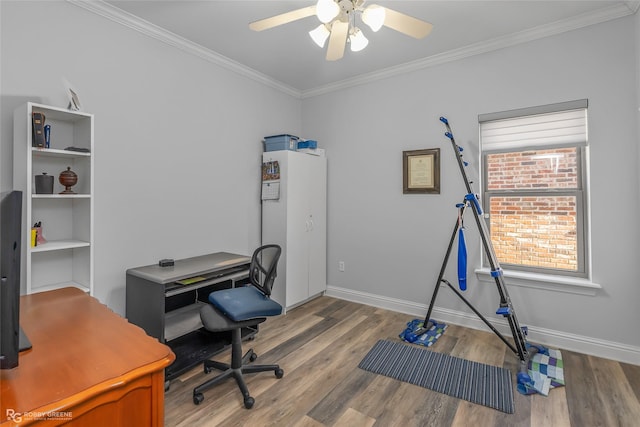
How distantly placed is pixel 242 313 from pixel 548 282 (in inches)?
100

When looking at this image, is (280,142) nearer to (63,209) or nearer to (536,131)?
(63,209)

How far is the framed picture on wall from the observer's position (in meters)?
3.24

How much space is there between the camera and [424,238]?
334 cm

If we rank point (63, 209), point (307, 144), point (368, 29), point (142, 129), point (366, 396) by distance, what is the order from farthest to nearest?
point (307, 144), point (368, 29), point (142, 129), point (63, 209), point (366, 396)

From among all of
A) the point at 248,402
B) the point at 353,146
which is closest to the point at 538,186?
the point at 353,146

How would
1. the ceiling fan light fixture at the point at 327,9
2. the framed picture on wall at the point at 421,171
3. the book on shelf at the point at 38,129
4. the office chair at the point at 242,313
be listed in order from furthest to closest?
1. the framed picture on wall at the point at 421,171
2. the office chair at the point at 242,313
3. the book on shelf at the point at 38,129
4. the ceiling fan light fixture at the point at 327,9

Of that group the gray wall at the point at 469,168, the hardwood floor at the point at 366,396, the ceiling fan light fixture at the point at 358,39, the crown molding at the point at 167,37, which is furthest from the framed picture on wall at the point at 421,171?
the crown molding at the point at 167,37

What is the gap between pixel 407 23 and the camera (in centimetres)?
180

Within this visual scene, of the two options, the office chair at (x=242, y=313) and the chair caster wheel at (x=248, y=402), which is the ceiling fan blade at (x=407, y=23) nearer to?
the office chair at (x=242, y=313)

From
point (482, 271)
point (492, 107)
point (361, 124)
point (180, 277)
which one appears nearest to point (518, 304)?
point (482, 271)

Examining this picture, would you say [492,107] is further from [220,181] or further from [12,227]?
[12,227]

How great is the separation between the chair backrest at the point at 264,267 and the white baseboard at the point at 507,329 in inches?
58.8

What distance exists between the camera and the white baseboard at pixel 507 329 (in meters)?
2.47

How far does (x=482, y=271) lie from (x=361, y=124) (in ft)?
6.76
